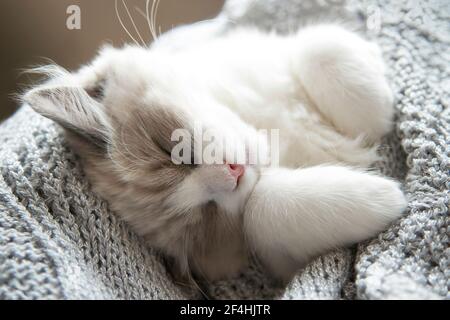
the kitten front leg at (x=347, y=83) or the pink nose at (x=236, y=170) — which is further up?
the kitten front leg at (x=347, y=83)

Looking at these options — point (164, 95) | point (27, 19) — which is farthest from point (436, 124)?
point (27, 19)

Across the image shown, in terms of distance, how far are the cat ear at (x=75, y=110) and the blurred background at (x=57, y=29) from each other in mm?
531

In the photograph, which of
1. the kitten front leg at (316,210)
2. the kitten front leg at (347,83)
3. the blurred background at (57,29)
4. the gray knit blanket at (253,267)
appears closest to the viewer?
the gray knit blanket at (253,267)

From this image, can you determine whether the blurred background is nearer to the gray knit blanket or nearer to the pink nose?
the gray knit blanket

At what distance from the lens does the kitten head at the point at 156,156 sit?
0.97 metres

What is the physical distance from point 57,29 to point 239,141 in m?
1.03

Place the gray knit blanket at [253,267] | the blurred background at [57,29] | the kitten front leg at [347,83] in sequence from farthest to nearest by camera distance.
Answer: the blurred background at [57,29]
the kitten front leg at [347,83]
the gray knit blanket at [253,267]

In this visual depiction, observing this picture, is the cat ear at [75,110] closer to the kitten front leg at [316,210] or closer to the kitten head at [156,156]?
the kitten head at [156,156]

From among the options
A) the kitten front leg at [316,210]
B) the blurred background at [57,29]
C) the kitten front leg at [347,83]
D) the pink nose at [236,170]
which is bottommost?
the kitten front leg at [316,210]

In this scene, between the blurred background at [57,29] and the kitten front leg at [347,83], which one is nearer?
the kitten front leg at [347,83]

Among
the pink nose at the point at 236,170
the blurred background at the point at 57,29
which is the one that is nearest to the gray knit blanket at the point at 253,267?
the pink nose at the point at 236,170

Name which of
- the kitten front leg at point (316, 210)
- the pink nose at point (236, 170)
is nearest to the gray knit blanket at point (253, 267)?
the kitten front leg at point (316, 210)

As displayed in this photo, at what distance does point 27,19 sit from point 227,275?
1.23m
